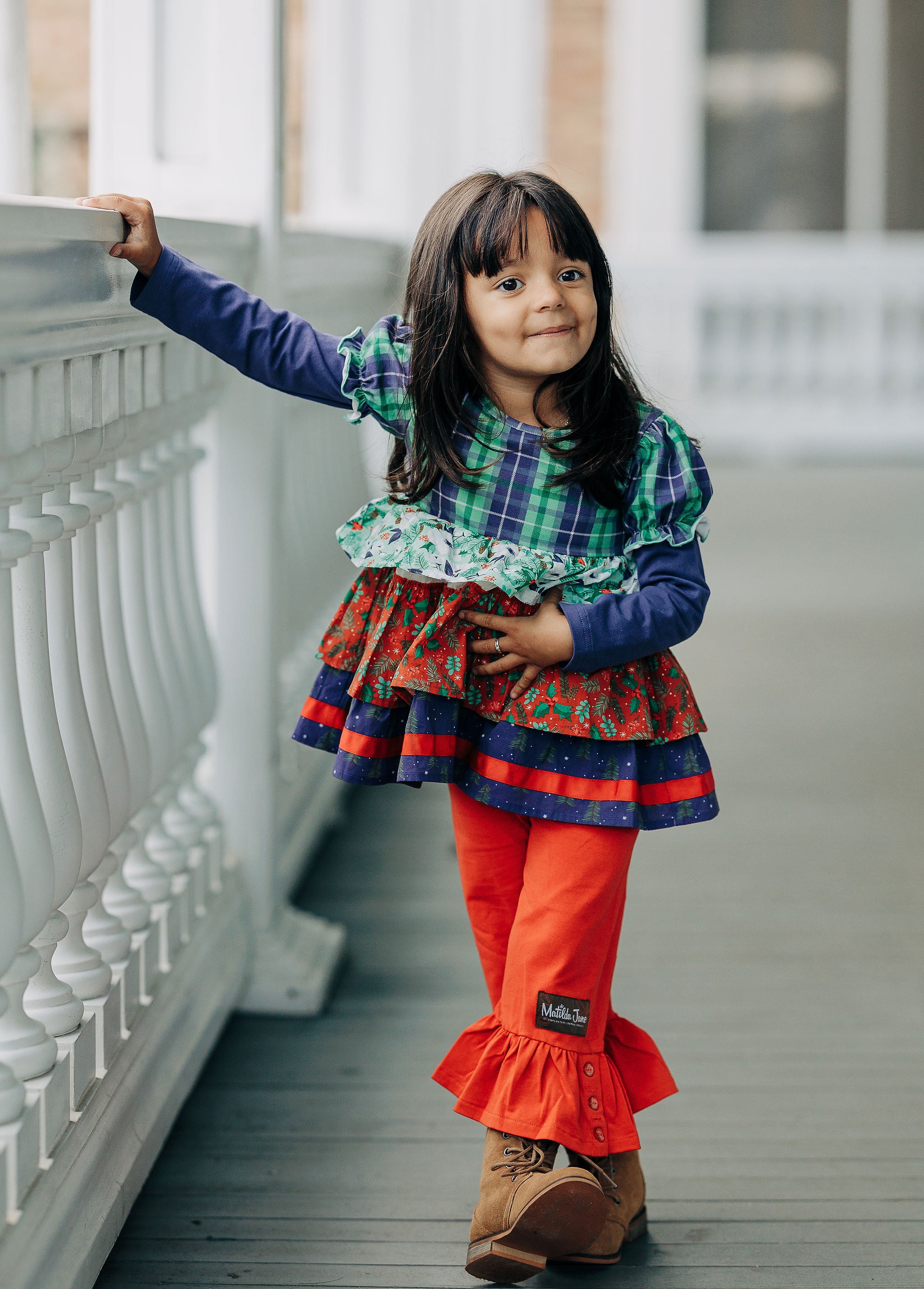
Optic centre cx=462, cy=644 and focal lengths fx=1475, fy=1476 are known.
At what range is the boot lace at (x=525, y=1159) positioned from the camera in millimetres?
1447

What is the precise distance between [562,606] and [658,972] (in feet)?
3.65

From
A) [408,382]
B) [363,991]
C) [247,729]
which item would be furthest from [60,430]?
[363,991]

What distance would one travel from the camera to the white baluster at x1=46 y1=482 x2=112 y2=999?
139 cm

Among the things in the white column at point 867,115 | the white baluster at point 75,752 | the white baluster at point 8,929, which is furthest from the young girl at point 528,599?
the white column at point 867,115

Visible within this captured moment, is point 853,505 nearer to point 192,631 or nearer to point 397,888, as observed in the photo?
point 397,888

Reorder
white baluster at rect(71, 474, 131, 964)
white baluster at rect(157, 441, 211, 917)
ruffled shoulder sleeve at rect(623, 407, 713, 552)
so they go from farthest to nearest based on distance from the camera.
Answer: white baluster at rect(157, 441, 211, 917)
white baluster at rect(71, 474, 131, 964)
ruffled shoulder sleeve at rect(623, 407, 713, 552)

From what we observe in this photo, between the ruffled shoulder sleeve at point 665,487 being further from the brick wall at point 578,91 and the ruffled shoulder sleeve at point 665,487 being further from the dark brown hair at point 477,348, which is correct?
the brick wall at point 578,91

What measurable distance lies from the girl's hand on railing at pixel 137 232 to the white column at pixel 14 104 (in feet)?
0.86

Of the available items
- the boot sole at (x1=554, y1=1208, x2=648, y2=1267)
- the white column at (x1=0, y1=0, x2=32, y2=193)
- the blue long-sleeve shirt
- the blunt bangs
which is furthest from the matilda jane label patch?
the white column at (x1=0, y1=0, x2=32, y2=193)

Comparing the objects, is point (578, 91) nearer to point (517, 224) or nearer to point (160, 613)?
point (160, 613)

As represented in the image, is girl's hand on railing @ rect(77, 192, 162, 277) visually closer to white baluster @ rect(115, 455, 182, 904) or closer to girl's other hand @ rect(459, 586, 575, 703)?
white baluster @ rect(115, 455, 182, 904)

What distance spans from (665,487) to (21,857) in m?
0.68

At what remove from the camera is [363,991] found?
225 centimetres

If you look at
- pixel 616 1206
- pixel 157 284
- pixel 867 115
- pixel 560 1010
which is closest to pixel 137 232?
pixel 157 284
